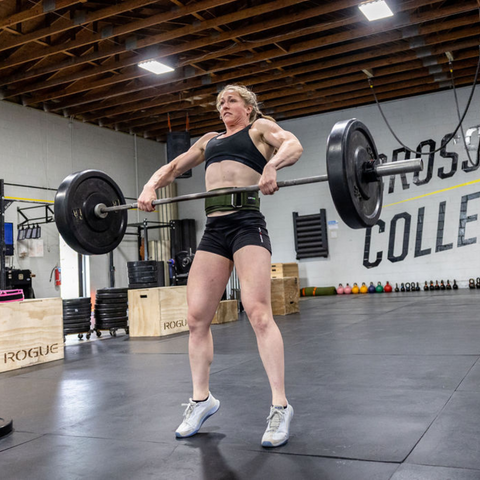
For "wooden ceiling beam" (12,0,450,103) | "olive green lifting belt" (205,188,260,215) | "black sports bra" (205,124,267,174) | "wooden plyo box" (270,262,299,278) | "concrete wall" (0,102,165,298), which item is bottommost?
"wooden plyo box" (270,262,299,278)

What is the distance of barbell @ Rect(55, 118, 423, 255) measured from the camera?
171cm

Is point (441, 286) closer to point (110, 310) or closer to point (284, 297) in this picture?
point (284, 297)

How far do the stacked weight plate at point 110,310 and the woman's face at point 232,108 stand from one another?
363 cm

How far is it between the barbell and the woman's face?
11.5 inches

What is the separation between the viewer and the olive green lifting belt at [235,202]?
5.74 feet

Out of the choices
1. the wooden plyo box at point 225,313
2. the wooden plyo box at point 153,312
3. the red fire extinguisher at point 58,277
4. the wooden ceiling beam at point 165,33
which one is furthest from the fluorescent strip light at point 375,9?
the red fire extinguisher at point 58,277

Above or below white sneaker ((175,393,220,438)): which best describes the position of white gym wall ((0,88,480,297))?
above

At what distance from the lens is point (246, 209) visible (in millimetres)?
1766

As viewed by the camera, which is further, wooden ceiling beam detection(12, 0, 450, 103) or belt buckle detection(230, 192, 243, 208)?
wooden ceiling beam detection(12, 0, 450, 103)

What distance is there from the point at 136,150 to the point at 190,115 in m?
1.45

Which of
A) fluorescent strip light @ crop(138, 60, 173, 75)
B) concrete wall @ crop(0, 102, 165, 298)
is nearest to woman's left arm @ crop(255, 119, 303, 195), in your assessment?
fluorescent strip light @ crop(138, 60, 173, 75)

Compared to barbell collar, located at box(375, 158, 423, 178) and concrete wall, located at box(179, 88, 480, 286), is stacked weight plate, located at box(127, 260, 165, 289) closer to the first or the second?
concrete wall, located at box(179, 88, 480, 286)

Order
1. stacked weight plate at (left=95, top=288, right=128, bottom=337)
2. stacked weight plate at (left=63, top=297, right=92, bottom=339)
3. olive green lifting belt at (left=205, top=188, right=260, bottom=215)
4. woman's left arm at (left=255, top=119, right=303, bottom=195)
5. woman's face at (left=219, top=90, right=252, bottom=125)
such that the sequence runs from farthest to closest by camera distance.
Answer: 1. stacked weight plate at (left=95, top=288, right=128, bottom=337)
2. stacked weight plate at (left=63, top=297, right=92, bottom=339)
3. woman's face at (left=219, top=90, right=252, bottom=125)
4. olive green lifting belt at (left=205, top=188, right=260, bottom=215)
5. woman's left arm at (left=255, top=119, right=303, bottom=195)

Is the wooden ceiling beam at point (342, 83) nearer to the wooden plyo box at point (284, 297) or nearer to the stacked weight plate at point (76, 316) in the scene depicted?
the wooden plyo box at point (284, 297)
